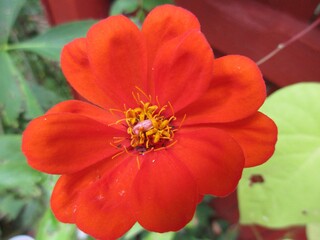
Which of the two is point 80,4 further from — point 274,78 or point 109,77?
point 109,77

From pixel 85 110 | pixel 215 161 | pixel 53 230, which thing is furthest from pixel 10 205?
pixel 215 161

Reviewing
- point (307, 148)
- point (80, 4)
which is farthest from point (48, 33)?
point (307, 148)

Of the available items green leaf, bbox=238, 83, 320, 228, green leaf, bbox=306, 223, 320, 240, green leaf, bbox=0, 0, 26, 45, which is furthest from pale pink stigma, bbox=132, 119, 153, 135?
green leaf, bbox=0, 0, 26, 45

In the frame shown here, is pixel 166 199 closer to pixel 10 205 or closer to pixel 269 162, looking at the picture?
pixel 269 162

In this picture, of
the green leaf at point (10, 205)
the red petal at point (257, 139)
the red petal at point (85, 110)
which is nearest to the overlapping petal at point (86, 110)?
the red petal at point (85, 110)

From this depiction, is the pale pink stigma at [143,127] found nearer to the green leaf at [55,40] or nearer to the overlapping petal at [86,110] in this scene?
the overlapping petal at [86,110]

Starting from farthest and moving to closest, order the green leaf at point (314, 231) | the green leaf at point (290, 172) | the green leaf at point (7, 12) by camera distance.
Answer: the green leaf at point (7, 12), the green leaf at point (314, 231), the green leaf at point (290, 172)

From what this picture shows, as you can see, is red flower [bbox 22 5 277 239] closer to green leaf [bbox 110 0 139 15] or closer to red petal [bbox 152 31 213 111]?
red petal [bbox 152 31 213 111]
